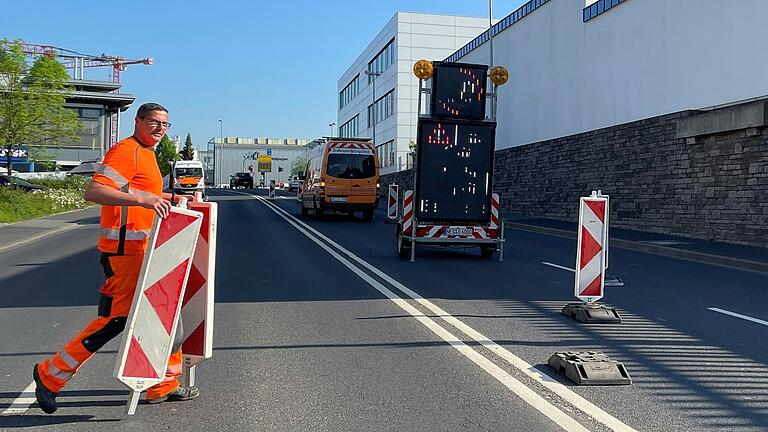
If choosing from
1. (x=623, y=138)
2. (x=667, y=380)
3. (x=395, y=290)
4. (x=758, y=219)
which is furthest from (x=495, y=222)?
(x=623, y=138)

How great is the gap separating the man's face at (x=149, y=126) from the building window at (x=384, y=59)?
189ft

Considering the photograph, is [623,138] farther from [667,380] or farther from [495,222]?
[667,380]

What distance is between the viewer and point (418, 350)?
6879 millimetres

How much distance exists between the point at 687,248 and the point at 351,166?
13.5m

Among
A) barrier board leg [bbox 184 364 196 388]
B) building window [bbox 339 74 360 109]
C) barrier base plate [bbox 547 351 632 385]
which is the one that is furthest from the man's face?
building window [bbox 339 74 360 109]

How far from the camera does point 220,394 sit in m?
5.43

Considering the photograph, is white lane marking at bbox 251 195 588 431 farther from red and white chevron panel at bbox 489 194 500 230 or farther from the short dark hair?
red and white chevron panel at bbox 489 194 500 230

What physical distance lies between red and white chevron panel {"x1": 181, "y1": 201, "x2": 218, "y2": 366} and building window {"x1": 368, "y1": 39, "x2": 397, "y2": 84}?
57620 millimetres

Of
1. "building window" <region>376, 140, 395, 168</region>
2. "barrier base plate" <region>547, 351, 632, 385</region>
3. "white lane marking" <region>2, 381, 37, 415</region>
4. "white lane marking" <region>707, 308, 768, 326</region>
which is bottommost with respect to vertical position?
"white lane marking" <region>2, 381, 37, 415</region>

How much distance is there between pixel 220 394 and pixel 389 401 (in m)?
1.21

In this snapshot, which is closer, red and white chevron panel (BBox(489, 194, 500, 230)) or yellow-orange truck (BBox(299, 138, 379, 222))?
red and white chevron panel (BBox(489, 194, 500, 230))

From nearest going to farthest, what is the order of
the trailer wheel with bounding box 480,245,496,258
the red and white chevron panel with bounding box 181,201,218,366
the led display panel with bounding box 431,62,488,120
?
the red and white chevron panel with bounding box 181,201,218,366, the led display panel with bounding box 431,62,488,120, the trailer wheel with bounding box 480,245,496,258

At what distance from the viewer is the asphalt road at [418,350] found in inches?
194

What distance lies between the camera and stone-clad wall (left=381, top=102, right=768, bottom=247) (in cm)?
1878
